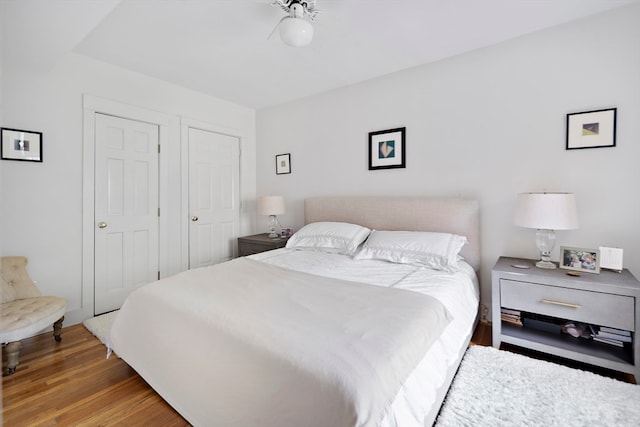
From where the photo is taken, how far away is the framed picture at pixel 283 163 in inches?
155

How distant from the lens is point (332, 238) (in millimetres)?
2850

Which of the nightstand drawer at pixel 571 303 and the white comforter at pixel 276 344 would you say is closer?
the white comforter at pixel 276 344

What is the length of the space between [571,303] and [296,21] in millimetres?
2572

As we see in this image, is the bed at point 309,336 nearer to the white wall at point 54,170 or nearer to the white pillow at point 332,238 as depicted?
the white pillow at point 332,238

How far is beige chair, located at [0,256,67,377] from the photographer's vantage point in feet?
6.09

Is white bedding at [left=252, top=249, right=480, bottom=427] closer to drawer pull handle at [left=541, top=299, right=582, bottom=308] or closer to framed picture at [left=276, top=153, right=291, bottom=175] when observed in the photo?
drawer pull handle at [left=541, top=299, right=582, bottom=308]

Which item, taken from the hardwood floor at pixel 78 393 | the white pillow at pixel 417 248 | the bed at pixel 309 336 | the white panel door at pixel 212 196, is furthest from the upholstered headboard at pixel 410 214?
the hardwood floor at pixel 78 393

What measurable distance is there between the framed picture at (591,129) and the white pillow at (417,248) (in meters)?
1.09

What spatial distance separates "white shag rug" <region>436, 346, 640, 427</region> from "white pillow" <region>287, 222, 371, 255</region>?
4.23ft

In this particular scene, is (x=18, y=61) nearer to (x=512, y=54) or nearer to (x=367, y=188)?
(x=367, y=188)

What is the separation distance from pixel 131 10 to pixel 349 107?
7.08 ft

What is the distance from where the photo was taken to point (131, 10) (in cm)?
202

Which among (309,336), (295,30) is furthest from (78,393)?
(295,30)

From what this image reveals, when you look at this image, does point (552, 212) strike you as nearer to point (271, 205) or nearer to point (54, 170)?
point (271, 205)
